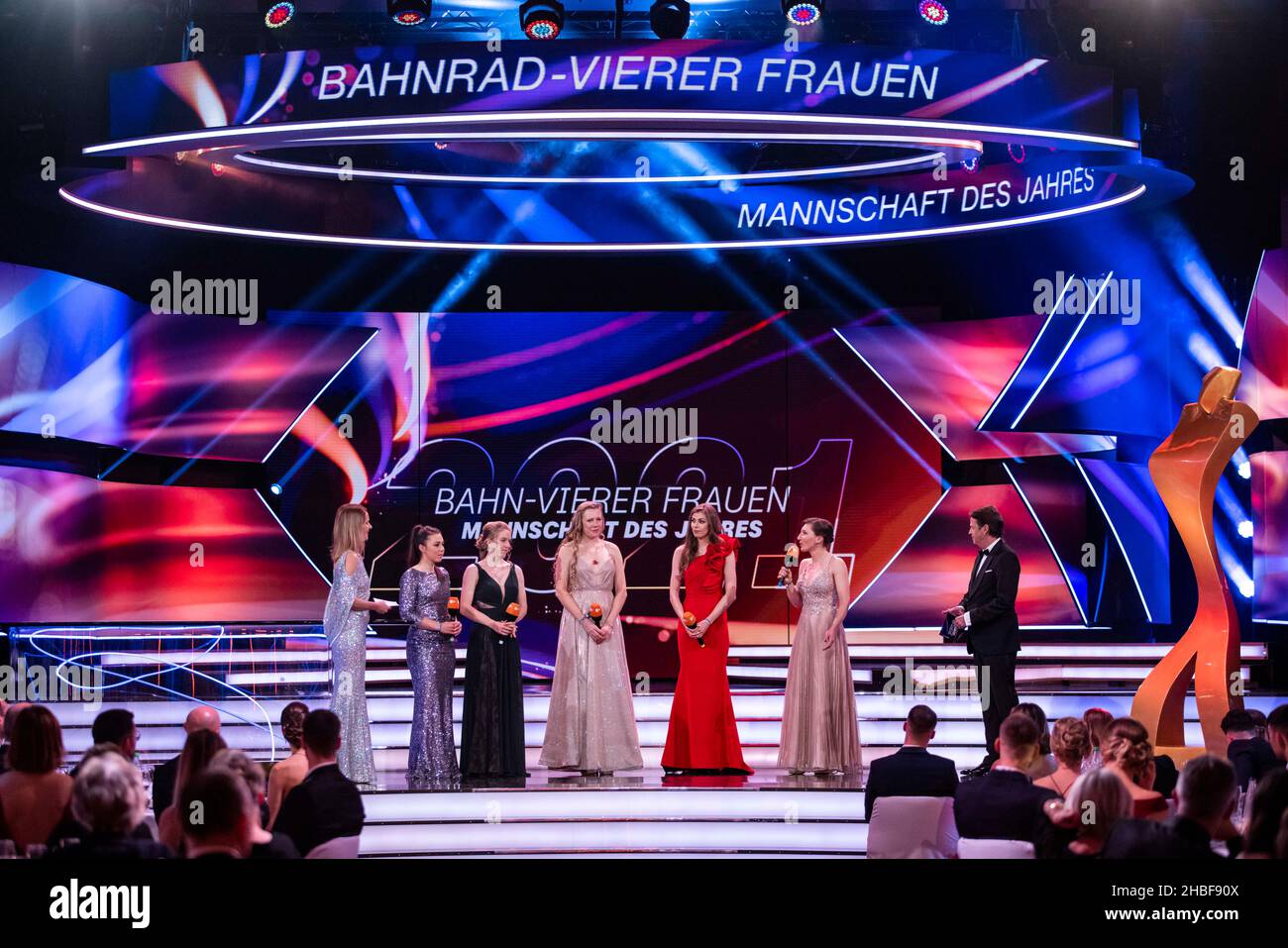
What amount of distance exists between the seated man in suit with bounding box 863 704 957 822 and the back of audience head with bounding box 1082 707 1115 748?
2.00ft

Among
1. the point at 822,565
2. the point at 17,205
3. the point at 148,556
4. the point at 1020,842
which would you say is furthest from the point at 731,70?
the point at 148,556

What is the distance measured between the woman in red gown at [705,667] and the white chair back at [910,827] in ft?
8.32

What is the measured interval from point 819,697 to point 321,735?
150 inches

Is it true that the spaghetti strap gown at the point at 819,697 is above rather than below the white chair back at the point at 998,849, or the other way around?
above

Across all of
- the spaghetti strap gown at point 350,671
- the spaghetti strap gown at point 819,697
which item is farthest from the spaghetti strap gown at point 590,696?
the spaghetti strap gown at point 350,671

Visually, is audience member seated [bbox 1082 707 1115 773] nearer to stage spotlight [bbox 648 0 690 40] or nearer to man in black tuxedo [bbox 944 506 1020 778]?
man in black tuxedo [bbox 944 506 1020 778]

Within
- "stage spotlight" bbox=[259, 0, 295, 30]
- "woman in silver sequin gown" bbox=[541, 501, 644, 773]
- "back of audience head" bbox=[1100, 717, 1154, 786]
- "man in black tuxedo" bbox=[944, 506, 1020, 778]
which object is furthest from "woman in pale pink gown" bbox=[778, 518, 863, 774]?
"stage spotlight" bbox=[259, 0, 295, 30]

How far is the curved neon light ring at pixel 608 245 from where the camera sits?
377 inches

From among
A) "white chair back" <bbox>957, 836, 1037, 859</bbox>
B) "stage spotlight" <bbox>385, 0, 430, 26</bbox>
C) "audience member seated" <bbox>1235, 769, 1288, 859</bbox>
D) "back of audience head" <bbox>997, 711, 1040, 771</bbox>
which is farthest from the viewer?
"stage spotlight" <bbox>385, 0, 430, 26</bbox>

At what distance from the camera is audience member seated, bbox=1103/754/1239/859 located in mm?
3736

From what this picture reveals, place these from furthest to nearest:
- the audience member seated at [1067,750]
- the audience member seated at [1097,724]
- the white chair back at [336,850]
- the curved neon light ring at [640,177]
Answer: the curved neon light ring at [640,177] → the audience member seated at [1097,724] → the audience member seated at [1067,750] → the white chair back at [336,850]

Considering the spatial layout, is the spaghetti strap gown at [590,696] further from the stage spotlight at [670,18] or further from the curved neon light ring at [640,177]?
the curved neon light ring at [640,177]

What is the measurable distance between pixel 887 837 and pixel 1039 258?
296 inches

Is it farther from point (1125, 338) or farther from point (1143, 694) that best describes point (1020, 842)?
point (1125, 338)
